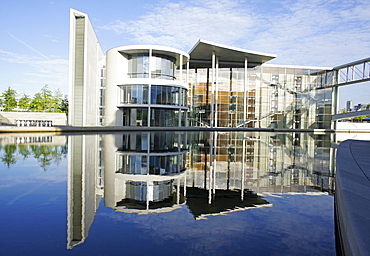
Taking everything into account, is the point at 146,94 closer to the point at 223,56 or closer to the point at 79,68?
the point at 79,68

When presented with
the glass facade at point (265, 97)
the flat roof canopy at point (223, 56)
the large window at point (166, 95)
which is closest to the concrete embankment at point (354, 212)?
the large window at point (166, 95)

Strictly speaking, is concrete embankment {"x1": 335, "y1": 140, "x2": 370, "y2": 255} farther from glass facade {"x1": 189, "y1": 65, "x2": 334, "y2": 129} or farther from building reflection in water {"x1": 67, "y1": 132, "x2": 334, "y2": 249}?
glass facade {"x1": 189, "y1": 65, "x2": 334, "y2": 129}

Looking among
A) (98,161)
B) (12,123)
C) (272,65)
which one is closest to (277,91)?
(272,65)

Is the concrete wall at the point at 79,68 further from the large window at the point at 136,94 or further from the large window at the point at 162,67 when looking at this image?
the large window at the point at 162,67

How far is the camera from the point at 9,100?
54250 millimetres

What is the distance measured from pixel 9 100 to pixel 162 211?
195 feet

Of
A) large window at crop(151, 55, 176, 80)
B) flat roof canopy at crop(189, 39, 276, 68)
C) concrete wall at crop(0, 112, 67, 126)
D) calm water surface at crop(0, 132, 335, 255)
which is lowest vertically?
calm water surface at crop(0, 132, 335, 255)

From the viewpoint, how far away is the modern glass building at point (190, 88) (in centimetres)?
3689

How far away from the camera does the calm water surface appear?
3.34 meters

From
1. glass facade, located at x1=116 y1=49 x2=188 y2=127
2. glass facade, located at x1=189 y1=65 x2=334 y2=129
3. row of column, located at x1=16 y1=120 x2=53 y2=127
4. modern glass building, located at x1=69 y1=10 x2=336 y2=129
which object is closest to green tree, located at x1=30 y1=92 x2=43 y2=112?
row of column, located at x1=16 y1=120 x2=53 y2=127

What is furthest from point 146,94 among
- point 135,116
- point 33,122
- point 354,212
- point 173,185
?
point 354,212

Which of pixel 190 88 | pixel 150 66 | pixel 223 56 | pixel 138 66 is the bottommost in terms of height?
pixel 190 88

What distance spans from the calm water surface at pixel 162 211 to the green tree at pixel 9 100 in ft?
175

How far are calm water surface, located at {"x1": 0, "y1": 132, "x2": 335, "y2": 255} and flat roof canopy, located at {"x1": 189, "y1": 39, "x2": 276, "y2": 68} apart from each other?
3505 centimetres
